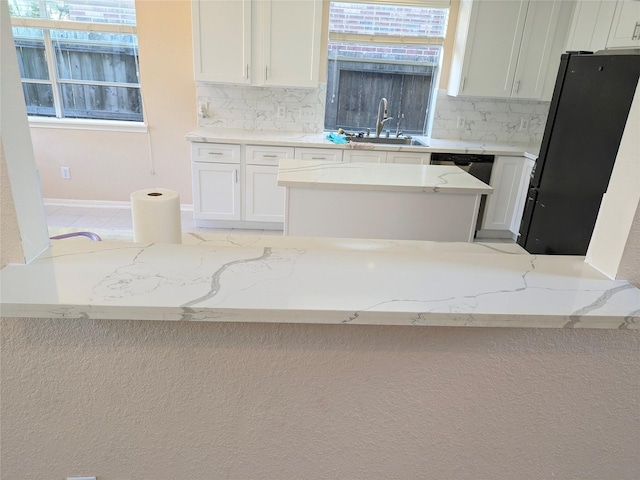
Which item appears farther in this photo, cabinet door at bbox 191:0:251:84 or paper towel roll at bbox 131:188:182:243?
cabinet door at bbox 191:0:251:84

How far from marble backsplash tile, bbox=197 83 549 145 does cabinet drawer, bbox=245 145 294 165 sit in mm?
555

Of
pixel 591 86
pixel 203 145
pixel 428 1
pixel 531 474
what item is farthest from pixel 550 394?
pixel 428 1

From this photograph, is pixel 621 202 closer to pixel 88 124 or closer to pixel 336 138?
pixel 336 138

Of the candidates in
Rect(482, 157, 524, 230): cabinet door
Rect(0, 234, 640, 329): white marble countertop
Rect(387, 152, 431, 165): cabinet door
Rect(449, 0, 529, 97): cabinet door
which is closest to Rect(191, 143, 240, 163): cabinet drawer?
A: Rect(387, 152, 431, 165): cabinet door

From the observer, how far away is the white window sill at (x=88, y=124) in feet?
13.8

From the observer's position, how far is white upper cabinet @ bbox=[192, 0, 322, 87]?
369 cm

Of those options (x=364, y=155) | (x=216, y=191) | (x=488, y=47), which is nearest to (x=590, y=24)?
(x=488, y=47)

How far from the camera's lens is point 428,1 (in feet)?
13.3

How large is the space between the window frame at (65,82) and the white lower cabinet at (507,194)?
3.44 metres

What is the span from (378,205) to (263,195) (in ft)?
5.95

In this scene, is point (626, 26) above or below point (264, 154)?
above

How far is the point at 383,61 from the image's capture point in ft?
14.3

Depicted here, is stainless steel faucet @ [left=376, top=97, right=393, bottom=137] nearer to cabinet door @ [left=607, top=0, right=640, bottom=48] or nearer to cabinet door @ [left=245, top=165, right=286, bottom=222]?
cabinet door @ [left=245, top=165, right=286, bottom=222]

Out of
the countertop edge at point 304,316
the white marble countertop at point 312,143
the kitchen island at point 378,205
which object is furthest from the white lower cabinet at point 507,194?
the countertop edge at point 304,316
